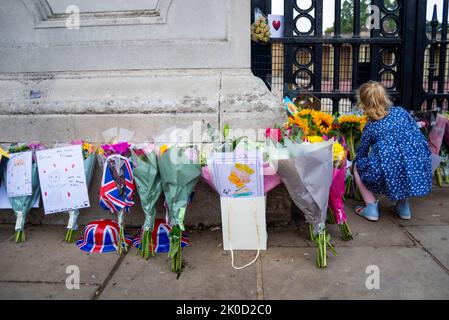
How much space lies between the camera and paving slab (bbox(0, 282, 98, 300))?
7.90ft

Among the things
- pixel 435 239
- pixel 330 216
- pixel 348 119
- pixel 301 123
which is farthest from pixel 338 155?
pixel 348 119

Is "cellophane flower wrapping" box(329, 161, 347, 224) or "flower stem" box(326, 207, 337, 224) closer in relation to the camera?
"cellophane flower wrapping" box(329, 161, 347, 224)

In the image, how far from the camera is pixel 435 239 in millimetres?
3123

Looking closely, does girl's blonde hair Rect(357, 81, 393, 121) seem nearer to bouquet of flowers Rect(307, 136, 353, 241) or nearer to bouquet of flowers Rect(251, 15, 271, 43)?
bouquet of flowers Rect(307, 136, 353, 241)

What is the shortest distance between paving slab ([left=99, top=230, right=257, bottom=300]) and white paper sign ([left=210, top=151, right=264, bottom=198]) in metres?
0.49

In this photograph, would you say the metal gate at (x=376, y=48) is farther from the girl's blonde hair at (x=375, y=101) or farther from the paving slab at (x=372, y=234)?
the paving slab at (x=372, y=234)

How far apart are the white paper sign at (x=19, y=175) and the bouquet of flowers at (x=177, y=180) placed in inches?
44.8

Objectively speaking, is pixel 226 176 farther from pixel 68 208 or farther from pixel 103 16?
pixel 103 16

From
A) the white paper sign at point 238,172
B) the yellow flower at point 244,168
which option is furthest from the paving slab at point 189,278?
the yellow flower at point 244,168

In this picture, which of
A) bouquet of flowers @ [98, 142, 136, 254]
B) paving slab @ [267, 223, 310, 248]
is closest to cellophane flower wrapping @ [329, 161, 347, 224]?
paving slab @ [267, 223, 310, 248]

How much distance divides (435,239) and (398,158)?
2.27ft

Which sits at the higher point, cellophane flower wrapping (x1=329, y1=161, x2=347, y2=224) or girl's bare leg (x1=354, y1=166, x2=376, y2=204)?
cellophane flower wrapping (x1=329, y1=161, x2=347, y2=224)
